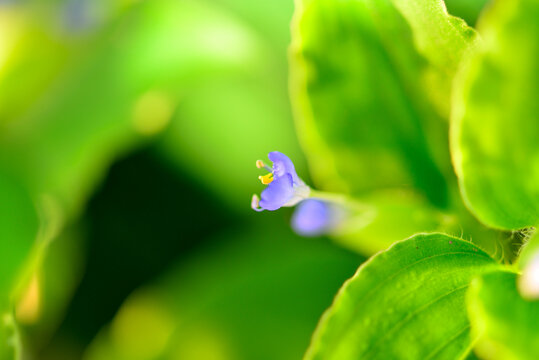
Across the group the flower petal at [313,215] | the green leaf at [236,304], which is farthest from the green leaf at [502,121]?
the green leaf at [236,304]

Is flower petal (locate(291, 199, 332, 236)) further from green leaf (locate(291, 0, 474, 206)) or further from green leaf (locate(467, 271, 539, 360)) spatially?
green leaf (locate(467, 271, 539, 360))

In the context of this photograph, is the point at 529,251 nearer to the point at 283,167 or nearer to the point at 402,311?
the point at 402,311

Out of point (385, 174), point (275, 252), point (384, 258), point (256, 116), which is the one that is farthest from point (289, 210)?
point (384, 258)

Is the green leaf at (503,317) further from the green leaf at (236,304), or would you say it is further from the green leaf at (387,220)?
the green leaf at (236,304)

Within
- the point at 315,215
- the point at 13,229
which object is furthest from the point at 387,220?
the point at 13,229

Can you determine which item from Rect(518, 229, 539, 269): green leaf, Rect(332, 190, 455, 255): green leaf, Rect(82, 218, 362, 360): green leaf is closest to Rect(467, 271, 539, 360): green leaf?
Rect(518, 229, 539, 269): green leaf
